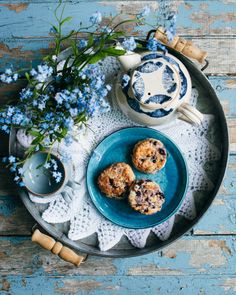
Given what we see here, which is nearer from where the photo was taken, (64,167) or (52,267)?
(64,167)

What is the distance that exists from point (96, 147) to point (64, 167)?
0.36 feet

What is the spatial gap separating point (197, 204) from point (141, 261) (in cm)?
25

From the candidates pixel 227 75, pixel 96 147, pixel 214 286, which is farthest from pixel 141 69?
pixel 214 286

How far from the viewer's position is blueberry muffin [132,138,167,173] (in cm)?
117

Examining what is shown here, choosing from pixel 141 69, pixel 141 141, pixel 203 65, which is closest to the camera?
pixel 141 69

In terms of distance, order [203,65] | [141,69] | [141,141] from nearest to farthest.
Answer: [141,69]
[141,141]
[203,65]

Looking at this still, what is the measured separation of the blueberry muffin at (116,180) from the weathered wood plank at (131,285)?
29 centimetres

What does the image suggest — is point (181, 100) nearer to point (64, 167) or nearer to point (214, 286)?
point (64, 167)

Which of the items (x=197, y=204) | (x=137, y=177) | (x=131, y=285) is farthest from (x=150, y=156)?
(x=131, y=285)

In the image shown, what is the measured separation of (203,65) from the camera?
129cm

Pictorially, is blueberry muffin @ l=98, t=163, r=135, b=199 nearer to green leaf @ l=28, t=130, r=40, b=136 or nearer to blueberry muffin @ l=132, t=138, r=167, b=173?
blueberry muffin @ l=132, t=138, r=167, b=173

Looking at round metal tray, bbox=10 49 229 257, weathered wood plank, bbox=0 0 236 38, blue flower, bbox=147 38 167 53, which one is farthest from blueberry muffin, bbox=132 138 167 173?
weathered wood plank, bbox=0 0 236 38

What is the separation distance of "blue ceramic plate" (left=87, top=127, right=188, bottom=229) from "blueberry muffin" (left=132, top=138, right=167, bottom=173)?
1.0 inches

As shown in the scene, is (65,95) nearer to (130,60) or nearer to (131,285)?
(130,60)
